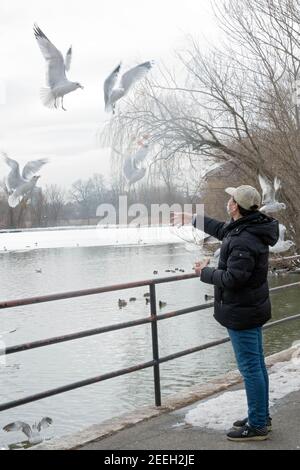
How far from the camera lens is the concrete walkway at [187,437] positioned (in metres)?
4.34

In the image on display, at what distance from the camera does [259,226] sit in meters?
4.33

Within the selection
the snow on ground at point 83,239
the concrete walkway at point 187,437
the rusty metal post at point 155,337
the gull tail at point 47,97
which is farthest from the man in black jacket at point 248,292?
the snow on ground at point 83,239

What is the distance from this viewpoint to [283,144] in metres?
20.4

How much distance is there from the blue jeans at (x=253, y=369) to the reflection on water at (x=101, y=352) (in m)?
4.47

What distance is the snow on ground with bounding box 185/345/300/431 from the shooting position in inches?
190

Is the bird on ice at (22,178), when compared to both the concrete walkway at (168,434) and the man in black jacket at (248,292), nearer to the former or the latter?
the concrete walkway at (168,434)

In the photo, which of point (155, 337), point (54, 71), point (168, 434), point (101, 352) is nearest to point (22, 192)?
point (54, 71)

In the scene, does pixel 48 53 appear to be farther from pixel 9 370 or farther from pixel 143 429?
pixel 9 370

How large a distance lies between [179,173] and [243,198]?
17.5 m

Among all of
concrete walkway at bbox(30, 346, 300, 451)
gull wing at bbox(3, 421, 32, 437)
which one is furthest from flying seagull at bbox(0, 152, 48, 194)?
concrete walkway at bbox(30, 346, 300, 451)

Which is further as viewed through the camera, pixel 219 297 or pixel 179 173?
pixel 179 173

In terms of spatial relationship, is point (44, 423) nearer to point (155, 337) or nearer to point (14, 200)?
point (14, 200)

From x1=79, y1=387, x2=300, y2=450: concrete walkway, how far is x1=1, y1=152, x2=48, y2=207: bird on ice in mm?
3773
